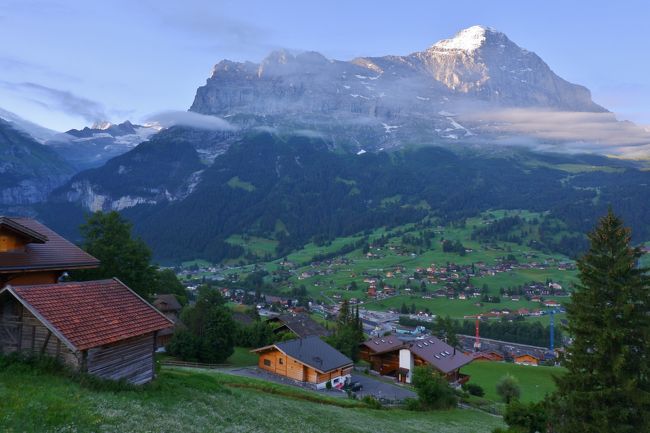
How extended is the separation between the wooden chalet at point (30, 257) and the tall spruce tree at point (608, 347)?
2646 cm

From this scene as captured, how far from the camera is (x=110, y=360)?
66.7 ft

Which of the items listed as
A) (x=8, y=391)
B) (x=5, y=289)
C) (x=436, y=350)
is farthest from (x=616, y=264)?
(x=436, y=350)

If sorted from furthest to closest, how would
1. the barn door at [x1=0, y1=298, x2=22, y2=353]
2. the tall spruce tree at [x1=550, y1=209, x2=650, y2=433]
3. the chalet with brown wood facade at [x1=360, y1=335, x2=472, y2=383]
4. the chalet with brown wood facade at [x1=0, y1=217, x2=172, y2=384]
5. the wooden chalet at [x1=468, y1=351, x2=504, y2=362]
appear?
the wooden chalet at [x1=468, y1=351, x2=504, y2=362] < the chalet with brown wood facade at [x1=360, y1=335, x2=472, y2=383] < the tall spruce tree at [x1=550, y1=209, x2=650, y2=433] < the barn door at [x1=0, y1=298, x2=22, y2=353] < the chalet with brown wood facade at [x1=0, y1=217, x2=172, y2=384]

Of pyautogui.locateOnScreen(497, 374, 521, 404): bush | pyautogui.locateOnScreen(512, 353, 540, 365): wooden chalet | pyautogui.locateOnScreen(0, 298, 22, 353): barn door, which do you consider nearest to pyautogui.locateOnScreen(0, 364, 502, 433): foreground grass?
pyautogui.locateOnScreen(0, 298, 22, 353): barn door

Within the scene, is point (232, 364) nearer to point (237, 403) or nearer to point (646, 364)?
point (237, 403)

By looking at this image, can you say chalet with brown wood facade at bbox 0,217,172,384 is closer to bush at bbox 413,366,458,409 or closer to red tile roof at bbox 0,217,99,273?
red tile roof at bbox 0,217,99,273

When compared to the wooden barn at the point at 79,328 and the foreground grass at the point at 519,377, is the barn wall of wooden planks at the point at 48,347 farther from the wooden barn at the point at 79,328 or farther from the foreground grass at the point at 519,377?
the foreground grass at the point at 519,377

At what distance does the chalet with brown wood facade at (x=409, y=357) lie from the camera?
213 ft

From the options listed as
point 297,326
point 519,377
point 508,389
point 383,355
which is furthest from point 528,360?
point 297,326

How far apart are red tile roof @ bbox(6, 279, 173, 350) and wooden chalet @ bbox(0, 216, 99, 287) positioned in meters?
3.94

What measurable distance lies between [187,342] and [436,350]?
37.1 metres

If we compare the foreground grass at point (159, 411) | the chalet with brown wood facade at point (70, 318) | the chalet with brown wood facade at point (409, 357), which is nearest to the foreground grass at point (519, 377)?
the chalet with brown wood facade at point (409, 357)

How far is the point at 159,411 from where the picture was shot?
18.1 meters

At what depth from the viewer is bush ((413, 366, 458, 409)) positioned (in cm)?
3969
